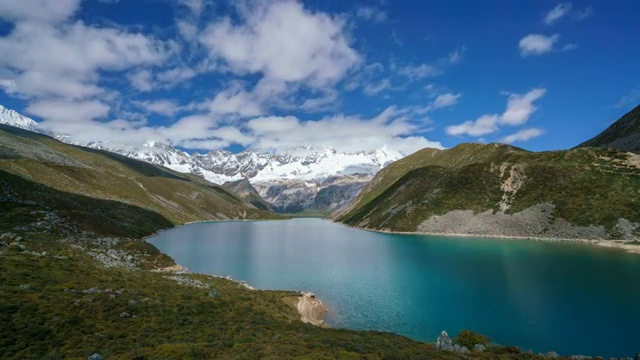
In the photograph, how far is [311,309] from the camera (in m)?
48.7

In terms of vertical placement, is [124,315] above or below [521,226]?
below

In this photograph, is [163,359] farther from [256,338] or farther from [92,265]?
[92,265]

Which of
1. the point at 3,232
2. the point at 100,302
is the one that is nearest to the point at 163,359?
the point at 100,302

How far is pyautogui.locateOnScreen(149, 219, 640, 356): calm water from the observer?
40.1 metres

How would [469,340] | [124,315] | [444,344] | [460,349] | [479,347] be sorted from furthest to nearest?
1. [469,340]
2. [479,347]
3. [444,344]
4. [124,315]
5. [460,349]

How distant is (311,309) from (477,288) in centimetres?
3068

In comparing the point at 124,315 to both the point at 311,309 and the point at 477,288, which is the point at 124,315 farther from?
the point at 477,288

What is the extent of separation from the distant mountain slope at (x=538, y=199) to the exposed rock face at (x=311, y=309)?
4591 inches

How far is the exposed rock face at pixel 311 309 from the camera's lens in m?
45.1

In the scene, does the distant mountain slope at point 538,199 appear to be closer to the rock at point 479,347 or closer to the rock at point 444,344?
the rock at point 479,347

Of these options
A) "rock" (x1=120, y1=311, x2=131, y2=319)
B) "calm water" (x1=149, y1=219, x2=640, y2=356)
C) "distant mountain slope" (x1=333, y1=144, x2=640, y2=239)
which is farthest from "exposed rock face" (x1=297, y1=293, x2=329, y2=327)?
"distant mountain slope" (x1=333, y1=144, x2=640, y2=239)

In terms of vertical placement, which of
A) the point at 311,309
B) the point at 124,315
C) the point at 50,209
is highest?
the point at 50,209

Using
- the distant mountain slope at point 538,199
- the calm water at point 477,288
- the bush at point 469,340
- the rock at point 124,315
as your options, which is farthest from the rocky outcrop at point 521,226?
the rock at point 124,315

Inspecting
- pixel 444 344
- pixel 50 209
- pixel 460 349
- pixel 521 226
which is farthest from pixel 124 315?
pixel 521 226
